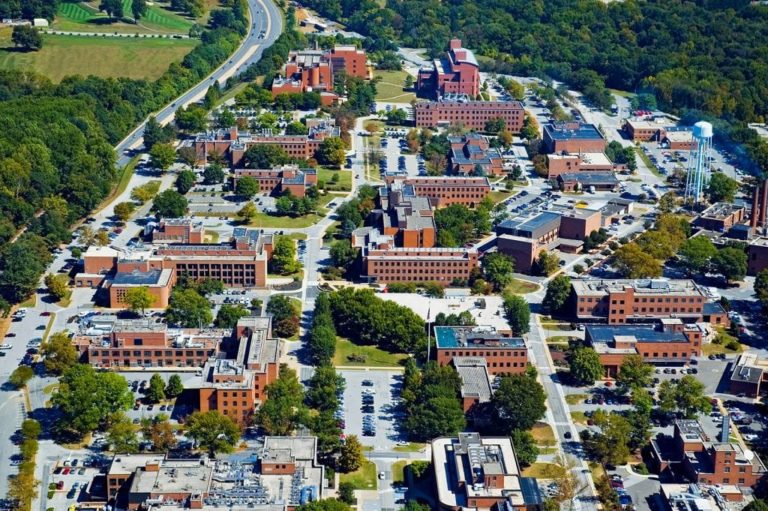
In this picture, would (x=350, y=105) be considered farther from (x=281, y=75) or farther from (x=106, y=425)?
(x=106, y=425)


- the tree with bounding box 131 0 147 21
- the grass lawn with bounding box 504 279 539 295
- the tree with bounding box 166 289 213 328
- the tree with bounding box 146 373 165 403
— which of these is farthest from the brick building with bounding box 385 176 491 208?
the tree with bounding box 131 0 147 21

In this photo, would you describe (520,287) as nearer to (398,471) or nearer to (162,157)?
(398,471)

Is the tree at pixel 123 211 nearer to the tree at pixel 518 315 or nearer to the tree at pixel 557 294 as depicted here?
the tree at pixel 518 315

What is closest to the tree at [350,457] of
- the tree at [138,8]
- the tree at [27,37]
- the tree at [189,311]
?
the tree at [189,311]

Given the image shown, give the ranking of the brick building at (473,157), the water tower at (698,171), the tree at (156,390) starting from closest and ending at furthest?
the tree at (156,390)
the water tower at (698,171)
the brick building at (473,157)

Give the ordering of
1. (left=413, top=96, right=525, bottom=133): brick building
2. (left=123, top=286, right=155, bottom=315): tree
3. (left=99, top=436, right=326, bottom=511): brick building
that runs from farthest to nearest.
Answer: (left=413, top=96, right=525, bottom=133): brick building → (left=123, top=286, right=155, bottom=315): tree → (left=99, top=436, right=326, bottom=511): brick building

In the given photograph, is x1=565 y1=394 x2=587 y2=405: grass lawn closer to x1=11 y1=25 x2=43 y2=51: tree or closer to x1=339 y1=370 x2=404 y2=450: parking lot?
x1=339 y1=370 x2=404 y2=450: parking lot
